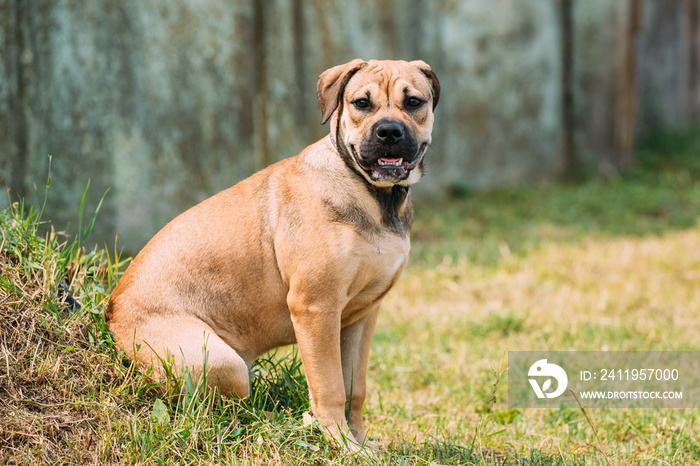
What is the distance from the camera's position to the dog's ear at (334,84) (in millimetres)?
3381

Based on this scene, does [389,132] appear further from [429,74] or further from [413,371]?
[413,371]

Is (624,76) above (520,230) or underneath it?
above

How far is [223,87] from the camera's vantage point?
7.13 metres

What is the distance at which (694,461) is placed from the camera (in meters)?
3.31

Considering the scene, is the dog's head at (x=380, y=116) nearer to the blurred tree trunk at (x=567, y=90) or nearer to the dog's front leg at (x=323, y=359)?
the dog's front leg at (x=323, y=359)

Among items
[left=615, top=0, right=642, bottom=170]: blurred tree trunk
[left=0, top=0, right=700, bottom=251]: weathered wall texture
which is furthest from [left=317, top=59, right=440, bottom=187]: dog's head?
[left=615, top=0, right=642, bottom=170]: blurred tree trunk

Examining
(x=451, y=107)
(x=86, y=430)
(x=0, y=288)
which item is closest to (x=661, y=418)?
(x=86, y=430)

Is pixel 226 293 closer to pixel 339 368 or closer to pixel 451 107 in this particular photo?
pixel 339 368

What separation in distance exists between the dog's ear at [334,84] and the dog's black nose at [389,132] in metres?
0.33

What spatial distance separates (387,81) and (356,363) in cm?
137

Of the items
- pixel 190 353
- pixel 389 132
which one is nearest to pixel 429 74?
pixel 389 132

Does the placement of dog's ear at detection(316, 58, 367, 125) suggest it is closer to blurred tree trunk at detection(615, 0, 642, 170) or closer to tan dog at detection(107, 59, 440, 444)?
tan dog at detection(107, 59, 440, 444)

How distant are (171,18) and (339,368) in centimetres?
468

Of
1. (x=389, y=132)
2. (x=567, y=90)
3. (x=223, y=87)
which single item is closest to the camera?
(x=389, y=132)
